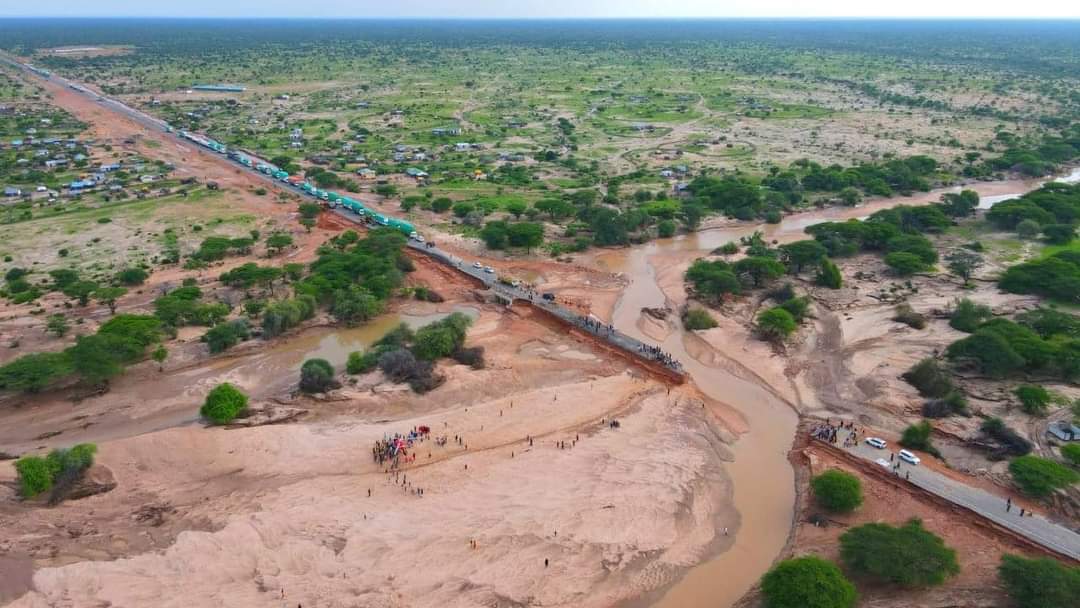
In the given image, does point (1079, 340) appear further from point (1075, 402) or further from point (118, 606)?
point (118, 606)

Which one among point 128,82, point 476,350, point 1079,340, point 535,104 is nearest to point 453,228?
point 476,350

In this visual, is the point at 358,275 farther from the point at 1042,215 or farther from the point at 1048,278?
the point at 1042,215

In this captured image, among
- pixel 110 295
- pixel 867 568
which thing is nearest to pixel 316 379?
pixel 110 295

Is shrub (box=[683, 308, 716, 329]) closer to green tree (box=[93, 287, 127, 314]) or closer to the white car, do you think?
the white car

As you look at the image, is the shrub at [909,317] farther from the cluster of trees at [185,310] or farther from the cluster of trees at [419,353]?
the cluster of trees at [185,310]

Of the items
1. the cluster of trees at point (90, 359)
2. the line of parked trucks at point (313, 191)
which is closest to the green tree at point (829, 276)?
the line of parked trucks at point (313, 191)
